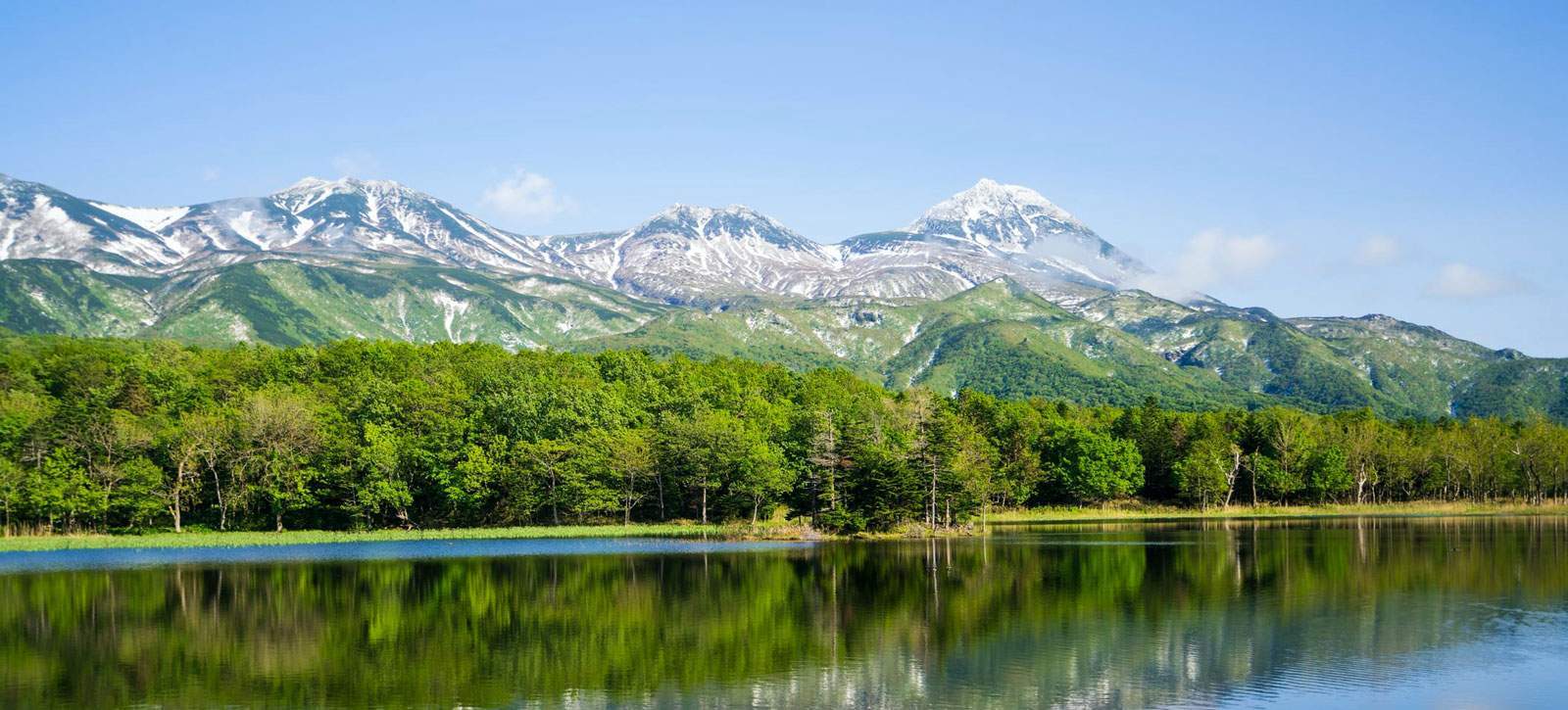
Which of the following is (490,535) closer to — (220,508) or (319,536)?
(319,536)

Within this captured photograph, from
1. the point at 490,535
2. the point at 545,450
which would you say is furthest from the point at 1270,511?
the point at 490,535

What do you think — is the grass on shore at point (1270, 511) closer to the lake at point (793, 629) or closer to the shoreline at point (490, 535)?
the shoreline at point (490, 535)

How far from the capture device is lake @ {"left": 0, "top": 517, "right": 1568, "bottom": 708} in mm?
36156

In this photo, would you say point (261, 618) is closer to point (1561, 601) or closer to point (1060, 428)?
point (1561, 601)

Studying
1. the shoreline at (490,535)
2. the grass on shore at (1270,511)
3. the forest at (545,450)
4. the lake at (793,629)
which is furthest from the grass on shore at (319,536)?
the grass on shore at (1270,511)

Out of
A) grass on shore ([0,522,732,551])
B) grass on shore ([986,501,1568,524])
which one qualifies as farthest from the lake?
grass on shore ([986,501,1568,524])

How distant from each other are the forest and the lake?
17.8 metres

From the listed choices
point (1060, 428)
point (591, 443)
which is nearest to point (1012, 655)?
point (591, 443)

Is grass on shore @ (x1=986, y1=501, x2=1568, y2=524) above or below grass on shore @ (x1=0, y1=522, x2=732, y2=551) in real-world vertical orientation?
below

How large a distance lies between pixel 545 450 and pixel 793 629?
207 ft

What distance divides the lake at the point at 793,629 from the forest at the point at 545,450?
1782 cm

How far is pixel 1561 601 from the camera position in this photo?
179ft

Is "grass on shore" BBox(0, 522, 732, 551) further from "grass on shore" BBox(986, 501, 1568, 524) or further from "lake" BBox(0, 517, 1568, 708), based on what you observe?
"grass on shore" BBox(986, 501, 1568, 524)

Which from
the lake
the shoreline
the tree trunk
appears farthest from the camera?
the tree trunk
